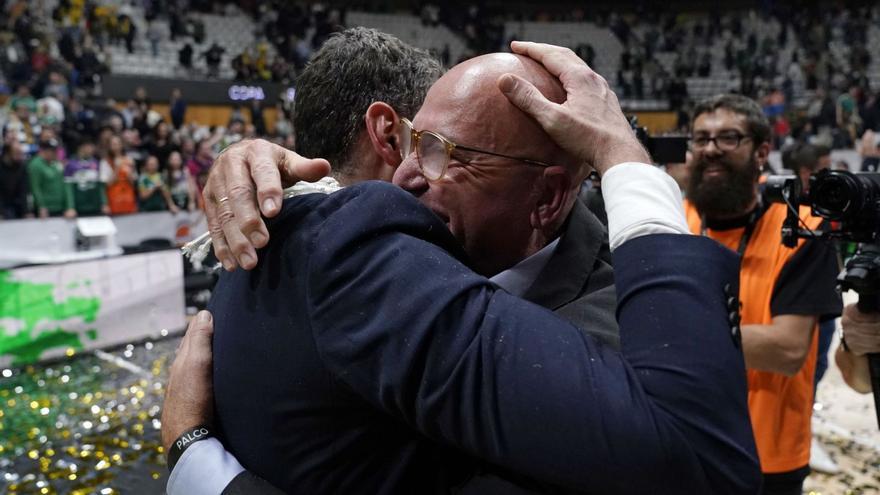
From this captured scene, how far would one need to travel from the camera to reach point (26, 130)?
930 cm

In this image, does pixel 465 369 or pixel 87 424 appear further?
pixel 87 424

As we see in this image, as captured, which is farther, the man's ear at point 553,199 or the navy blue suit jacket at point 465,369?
the man's ear at point 553,199

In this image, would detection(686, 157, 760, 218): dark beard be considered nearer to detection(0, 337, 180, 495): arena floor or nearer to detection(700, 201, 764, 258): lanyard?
detection(700, 201, 764, 258): lanyard

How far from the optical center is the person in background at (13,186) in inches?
315

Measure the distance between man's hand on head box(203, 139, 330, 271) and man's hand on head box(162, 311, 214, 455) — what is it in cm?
19

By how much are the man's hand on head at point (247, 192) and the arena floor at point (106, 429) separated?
299 cm

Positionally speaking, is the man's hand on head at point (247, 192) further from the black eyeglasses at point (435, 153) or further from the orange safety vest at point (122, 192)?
the orange safety vest at point (122, 192)

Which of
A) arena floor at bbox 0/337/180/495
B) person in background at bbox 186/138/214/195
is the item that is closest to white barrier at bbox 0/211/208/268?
arena floor at bbox 0/337/180/495

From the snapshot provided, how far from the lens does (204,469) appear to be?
44.8 inches

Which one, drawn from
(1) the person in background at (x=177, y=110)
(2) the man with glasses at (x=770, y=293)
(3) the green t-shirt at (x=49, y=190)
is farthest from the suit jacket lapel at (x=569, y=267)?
(1) the person in background at (x=177, y=110)

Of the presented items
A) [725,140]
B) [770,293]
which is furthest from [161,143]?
[770,293]

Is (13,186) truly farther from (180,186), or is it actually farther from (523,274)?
(523,274)

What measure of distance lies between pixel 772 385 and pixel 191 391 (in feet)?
6.38

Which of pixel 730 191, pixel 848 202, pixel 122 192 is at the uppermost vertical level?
pixel 848 202
